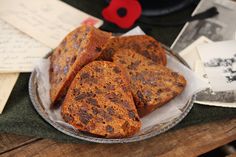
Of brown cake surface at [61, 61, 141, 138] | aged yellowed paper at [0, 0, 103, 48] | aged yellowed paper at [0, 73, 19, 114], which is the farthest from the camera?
aged yellowed paper at [0, 0, 103, 48]

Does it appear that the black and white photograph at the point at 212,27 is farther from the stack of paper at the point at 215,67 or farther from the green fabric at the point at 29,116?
the green fabric at the point at 29,116

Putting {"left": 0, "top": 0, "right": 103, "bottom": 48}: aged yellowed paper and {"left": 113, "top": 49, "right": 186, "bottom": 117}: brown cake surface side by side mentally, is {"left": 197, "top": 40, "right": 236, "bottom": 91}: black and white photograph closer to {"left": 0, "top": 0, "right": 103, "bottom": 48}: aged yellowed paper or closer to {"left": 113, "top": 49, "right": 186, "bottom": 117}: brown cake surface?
{"left": 113, "top": 49, "right": 186, "bottom": 117}: brown cake surface

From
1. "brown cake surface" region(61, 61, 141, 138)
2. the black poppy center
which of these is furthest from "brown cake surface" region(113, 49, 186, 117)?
the black poppy center

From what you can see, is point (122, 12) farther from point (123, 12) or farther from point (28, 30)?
point (28, 30)

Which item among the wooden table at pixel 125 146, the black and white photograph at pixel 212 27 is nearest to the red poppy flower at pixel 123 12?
the black and white photograph at pixel 212 27

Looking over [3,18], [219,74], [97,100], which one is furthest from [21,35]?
[219,74]

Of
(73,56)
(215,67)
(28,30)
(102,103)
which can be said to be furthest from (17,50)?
(215,67)
